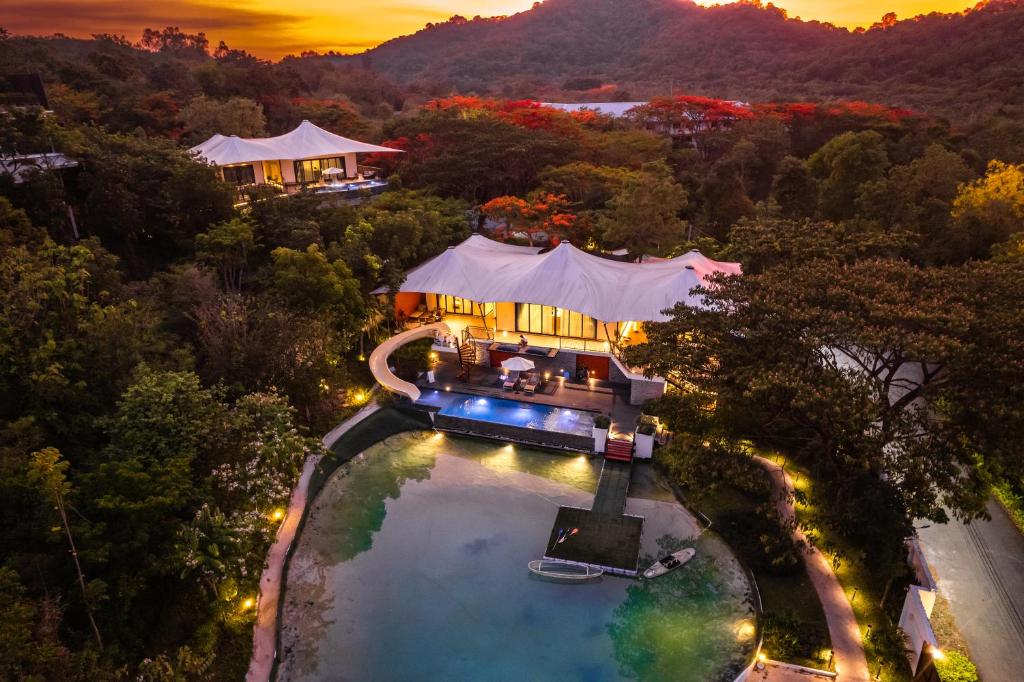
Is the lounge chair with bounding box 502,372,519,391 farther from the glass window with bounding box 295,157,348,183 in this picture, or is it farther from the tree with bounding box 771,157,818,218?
the tree with bounding box 771,157,818,218

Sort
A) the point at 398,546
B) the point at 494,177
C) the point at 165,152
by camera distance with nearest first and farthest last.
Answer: the point at 398,546 → the point at 165,152 → the point at 494,177

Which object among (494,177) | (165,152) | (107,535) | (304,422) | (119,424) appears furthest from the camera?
(494,177)

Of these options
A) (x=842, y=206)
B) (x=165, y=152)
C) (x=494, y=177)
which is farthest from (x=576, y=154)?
(x=165, y=152)

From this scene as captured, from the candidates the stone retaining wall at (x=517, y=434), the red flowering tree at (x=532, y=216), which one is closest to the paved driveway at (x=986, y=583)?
the stone retaining wall at (x=517, y=434)

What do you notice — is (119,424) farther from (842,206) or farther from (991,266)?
(842,206)

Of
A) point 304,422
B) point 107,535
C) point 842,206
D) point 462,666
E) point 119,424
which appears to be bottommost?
point 462,666

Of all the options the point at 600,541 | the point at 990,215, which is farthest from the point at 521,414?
the point at 990,215

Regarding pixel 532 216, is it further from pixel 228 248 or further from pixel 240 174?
pixel 240 174

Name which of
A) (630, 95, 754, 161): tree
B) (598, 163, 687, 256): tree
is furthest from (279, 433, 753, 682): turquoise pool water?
(630, 95, 754, 161): tree
